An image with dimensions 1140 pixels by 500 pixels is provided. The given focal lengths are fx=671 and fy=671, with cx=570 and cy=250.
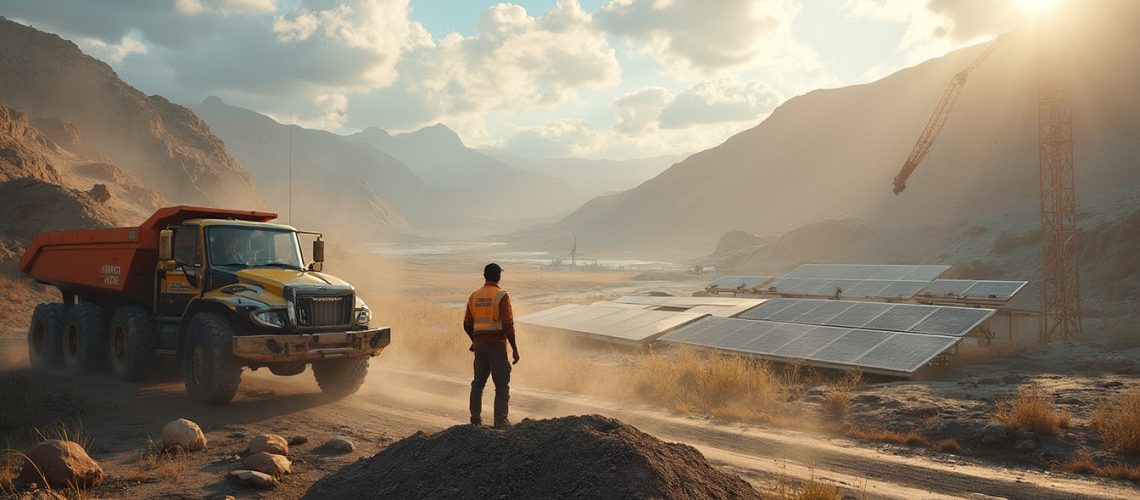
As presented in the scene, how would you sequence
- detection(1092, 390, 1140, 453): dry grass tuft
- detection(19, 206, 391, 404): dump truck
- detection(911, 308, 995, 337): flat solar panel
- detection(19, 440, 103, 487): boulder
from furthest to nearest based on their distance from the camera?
detection(911, 308, 995, 337): flat solar panel
detection(19, 206, 391, 404): dump truck
detection(1092, 390, 1140, 453): dry grass tuft
detection(19, 440, 103, 487): boulder

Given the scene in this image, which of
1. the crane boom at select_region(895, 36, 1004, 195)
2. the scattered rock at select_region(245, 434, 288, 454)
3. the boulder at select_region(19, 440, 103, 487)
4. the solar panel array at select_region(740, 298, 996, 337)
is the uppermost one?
the crane boom at select_region(895, 36, 1004, 195)

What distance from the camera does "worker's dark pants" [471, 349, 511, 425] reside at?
30.5ft

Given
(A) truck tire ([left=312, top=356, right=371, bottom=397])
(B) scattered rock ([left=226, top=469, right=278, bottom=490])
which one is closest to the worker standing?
(B) scattered rock ([left=226, top=469, right=278, bottom=490])

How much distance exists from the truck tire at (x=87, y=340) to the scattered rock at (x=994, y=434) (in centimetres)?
1663

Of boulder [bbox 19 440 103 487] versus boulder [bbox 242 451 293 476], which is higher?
boulder [bbox 19 440 103 487]

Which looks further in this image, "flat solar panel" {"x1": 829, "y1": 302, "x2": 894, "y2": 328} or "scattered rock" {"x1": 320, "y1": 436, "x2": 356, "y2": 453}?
"flat solar panel" {"x1": 829, "y1": 302, "x2": 894, "y2": 328}

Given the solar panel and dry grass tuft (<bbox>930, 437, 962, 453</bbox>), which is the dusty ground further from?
the solar panel

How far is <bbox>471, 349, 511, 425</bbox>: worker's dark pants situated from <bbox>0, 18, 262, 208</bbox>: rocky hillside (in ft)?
182

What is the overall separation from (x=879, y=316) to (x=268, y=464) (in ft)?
52.2

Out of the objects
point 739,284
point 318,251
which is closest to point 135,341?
point 318,251

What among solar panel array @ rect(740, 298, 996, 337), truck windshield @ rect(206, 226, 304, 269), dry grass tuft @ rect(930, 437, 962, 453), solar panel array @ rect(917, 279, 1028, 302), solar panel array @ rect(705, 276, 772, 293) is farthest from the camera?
solar panel array @ rect(705, 276, 772, 293)

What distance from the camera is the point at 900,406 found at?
11.9m

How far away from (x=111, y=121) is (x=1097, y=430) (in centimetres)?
6918

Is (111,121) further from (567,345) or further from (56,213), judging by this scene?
(567,345)
